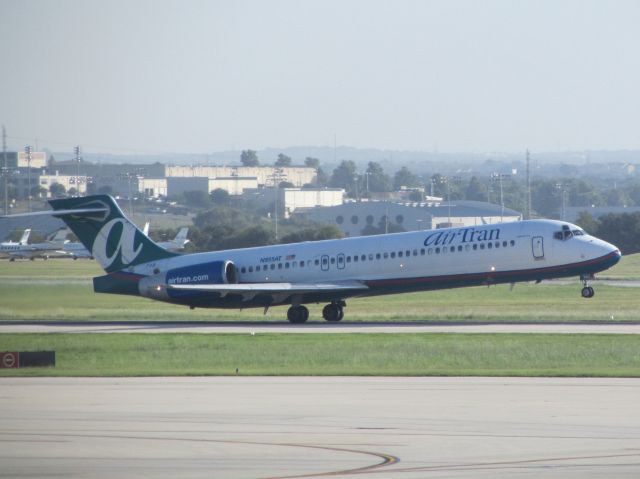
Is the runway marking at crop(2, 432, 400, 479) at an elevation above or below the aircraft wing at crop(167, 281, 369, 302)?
below

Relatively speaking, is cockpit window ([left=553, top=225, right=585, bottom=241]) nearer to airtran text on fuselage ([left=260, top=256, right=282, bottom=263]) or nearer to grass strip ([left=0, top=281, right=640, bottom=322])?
grass strip ([left=0, top=281, right=640, bottom=322])

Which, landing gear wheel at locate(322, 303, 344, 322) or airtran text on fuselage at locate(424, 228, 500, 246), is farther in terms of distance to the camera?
landing gear wheel at locate(322, 303, 344, 322)

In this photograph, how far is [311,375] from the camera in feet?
113

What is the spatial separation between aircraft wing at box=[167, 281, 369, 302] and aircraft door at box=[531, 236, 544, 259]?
286 inches

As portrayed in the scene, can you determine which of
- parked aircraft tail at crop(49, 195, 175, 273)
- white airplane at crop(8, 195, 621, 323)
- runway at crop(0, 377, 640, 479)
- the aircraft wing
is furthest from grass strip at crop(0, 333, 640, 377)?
parked aircraft tail at crop(49, 195, 175, 273)

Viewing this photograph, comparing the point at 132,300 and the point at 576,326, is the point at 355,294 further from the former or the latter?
the point at 132,300

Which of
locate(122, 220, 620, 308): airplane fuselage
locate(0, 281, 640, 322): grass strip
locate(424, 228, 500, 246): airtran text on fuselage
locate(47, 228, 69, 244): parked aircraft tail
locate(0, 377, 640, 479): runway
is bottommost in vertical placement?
locate(0, 281, 640, 322): grass strip

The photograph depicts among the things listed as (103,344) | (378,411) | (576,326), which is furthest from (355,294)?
(378,411)

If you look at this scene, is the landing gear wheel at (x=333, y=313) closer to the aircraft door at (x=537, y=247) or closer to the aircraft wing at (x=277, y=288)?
the aircraft wing at (x=277, y=288)

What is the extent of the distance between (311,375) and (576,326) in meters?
19.7

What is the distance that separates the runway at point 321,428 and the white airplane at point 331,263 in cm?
2123

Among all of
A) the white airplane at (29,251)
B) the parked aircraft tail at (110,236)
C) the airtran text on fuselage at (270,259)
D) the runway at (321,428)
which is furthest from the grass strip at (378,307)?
the white airplane at (29,251)

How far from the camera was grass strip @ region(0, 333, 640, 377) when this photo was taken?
35531 mm

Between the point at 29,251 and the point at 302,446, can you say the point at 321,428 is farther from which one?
the point at 29,251
